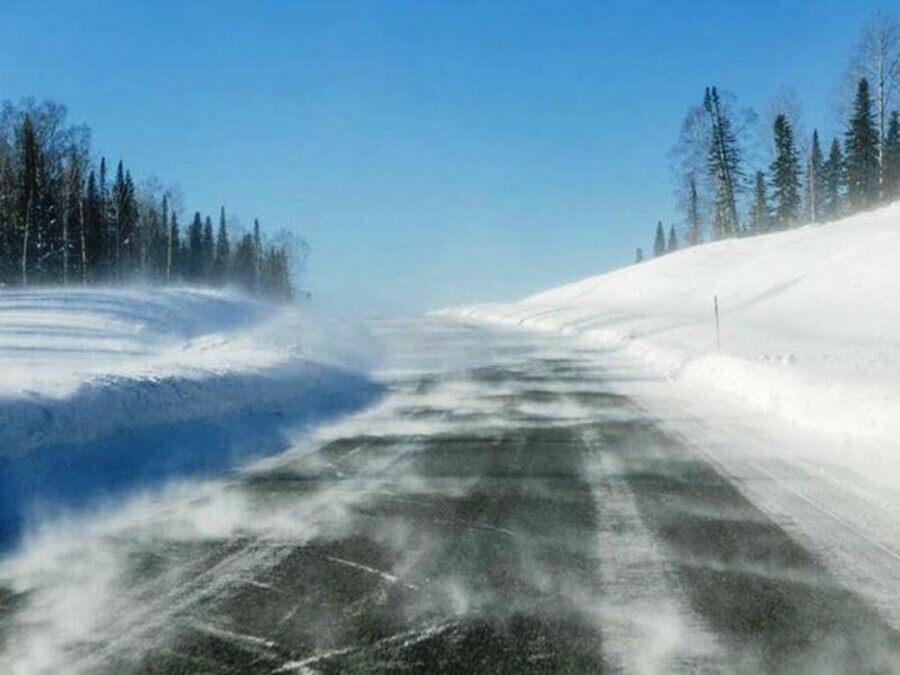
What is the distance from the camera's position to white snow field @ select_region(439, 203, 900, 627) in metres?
5.19

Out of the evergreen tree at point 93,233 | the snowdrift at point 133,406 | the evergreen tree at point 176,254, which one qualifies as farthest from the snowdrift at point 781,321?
the evergreen tree at point 176,254

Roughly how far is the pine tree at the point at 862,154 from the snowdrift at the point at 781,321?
46.6 feet

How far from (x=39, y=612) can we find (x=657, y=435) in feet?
22.1

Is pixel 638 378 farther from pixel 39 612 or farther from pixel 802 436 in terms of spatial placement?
pixel 39 612

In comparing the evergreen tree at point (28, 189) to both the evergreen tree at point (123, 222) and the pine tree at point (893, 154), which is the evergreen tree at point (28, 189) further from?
the pine tree at point (893, 154)

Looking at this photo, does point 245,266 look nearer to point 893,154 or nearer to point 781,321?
point 893,154

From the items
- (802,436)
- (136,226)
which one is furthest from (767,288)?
(136,226)

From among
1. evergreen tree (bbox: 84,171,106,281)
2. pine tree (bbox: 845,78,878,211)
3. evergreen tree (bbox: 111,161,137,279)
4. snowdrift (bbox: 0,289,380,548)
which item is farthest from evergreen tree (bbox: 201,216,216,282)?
snowdrift (bbox: 0,289,380,548)

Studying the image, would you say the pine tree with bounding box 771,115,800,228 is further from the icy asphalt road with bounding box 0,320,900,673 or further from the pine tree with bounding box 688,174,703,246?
the icy asphalt road with bounding box 0,320,900,673

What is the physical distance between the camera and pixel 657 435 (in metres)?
8.84

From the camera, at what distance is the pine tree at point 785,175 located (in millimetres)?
62500

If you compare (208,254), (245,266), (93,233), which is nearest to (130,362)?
(93,233)

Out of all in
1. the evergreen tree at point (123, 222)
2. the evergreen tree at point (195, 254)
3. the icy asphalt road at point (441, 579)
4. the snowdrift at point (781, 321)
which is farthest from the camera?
the evergreen tree at point (195, 254)

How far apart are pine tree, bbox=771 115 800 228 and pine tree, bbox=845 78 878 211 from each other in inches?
165
